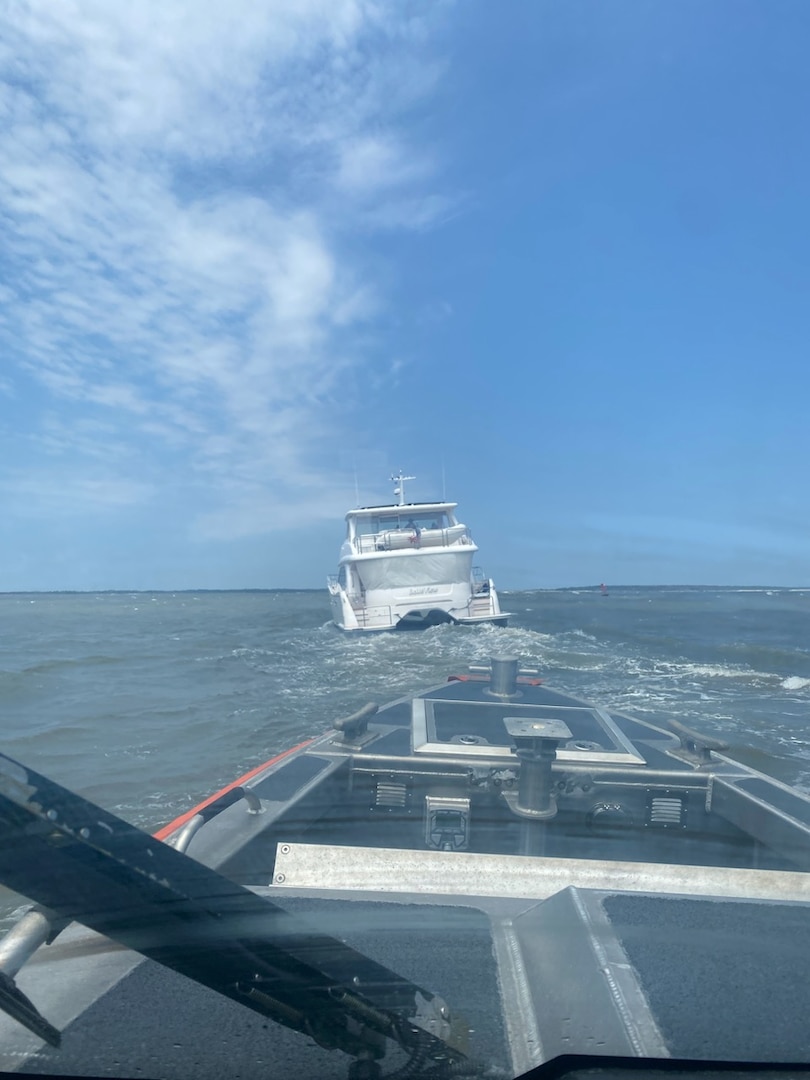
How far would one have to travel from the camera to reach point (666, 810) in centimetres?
410

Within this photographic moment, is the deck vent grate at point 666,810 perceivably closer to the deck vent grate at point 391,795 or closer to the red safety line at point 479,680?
the deck vent grate at point 391,795

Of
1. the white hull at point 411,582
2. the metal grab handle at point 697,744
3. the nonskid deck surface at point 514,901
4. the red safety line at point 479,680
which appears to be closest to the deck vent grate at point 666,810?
the nonskid deck surface at point 514,901

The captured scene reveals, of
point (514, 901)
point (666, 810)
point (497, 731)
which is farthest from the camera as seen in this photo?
point (497, 731)

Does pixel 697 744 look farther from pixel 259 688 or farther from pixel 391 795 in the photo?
pixel 259 688

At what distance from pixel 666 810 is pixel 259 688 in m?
10.4

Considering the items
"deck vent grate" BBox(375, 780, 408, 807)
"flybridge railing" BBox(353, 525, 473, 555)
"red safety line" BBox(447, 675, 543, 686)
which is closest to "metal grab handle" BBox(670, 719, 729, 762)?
"deck vent grate" BBox(375, 780, 408, 807)

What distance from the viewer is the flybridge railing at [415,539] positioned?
28.0 m

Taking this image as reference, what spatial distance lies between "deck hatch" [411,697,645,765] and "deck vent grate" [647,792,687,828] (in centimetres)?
22

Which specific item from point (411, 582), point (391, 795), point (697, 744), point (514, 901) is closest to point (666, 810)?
point (697, 744)

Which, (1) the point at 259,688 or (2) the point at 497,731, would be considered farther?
(1) the point at 259,688

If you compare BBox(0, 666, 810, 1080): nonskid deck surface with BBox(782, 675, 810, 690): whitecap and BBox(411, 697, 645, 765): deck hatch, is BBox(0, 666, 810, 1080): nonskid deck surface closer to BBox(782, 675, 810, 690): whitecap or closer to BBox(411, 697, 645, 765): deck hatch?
BBox(411, 697, 645, 765): deck hatch

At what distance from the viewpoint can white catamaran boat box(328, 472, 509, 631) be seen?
87.9 ft

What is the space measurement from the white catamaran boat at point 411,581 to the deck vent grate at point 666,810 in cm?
2234

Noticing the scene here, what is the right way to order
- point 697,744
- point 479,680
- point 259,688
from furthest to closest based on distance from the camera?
point 259,688 → point 479,680 → point 697,744
